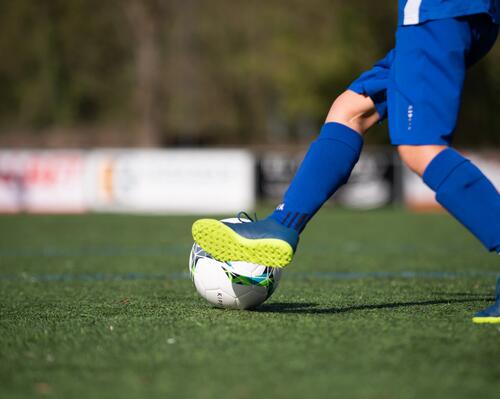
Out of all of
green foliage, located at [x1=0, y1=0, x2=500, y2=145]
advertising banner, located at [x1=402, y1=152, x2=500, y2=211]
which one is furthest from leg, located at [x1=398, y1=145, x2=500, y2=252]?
green foliage, located at [x1=0, y1=0, x2=500, y2=145]

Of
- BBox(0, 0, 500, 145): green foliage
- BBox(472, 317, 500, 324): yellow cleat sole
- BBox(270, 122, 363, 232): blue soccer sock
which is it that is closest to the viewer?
BBox(472, 317, 500, 324): yellow cleat sole

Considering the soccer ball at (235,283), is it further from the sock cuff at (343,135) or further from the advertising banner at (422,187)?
the advertising banner at (422,187)

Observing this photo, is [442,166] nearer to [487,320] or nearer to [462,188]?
[462,188]

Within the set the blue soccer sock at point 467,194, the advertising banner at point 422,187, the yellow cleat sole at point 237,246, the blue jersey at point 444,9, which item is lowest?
the advertising banner at point 422,187

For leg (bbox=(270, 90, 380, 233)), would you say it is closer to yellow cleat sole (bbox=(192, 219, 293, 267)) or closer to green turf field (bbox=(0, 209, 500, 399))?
yellow cleat sole (bbox=(192, 219, 293, 267))

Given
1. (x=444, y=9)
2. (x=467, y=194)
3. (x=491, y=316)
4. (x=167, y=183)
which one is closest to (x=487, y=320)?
(x=491, y=316)

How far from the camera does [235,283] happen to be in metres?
3.89

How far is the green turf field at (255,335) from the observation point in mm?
2455

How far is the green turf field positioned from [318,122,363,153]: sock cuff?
2.49 feet

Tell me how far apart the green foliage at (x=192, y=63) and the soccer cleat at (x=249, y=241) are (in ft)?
85.2

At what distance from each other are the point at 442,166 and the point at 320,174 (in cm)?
58

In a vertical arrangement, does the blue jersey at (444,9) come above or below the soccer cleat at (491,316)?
above

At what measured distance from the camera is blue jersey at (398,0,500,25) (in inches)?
131

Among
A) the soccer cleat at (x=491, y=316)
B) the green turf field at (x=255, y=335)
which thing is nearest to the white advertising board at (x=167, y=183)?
the green turf field at (x=255, y=335)
